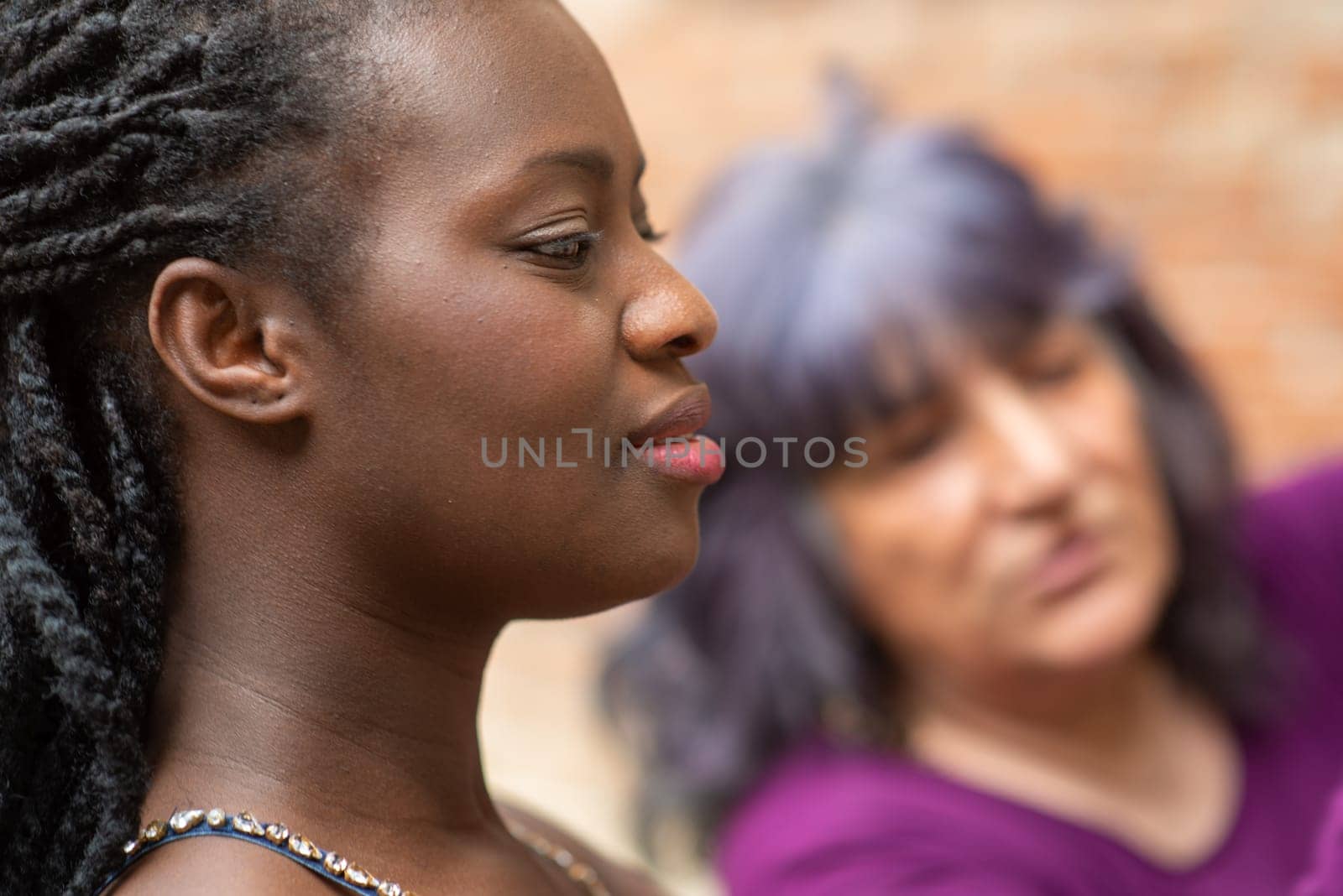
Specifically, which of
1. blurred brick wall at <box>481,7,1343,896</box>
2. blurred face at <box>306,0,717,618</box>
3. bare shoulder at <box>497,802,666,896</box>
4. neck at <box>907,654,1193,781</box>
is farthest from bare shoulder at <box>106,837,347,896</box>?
blurred brick wall at <box>481,7,1343,896</box>

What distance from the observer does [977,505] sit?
1173mm

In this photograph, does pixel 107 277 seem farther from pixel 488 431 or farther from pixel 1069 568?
pixel 1069 568

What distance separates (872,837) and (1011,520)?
0.93 ft

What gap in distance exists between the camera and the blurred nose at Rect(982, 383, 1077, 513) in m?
1.16

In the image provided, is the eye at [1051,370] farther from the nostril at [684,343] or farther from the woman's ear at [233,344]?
the woman's ear at [233,344]

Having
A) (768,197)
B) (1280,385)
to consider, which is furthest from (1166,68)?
(768,197)

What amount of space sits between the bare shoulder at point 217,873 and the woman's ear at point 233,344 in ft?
0.59

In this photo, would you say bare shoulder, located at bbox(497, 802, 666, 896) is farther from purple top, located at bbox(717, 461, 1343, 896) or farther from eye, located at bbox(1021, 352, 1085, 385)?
eye, located at bbox(1021, 352, 1085, 385)

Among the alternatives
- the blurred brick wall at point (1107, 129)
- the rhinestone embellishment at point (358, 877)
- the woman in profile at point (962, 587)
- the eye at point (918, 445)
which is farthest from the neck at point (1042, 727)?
the rhinestone embellishment at point (358, 877)

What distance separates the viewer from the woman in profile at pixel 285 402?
0.61 m

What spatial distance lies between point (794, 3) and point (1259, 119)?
668 mm

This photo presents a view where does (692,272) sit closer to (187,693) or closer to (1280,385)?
(187,693)

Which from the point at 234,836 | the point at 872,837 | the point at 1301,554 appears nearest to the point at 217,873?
the point at 234,836

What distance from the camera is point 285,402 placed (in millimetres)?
613
